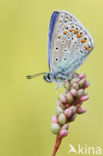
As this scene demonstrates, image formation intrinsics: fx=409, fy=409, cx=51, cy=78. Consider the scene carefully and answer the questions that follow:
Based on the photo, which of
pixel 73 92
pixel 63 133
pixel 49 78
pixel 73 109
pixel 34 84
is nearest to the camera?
pixel 63 133

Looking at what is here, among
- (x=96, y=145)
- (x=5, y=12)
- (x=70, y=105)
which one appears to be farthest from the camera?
(x=5, y=12)

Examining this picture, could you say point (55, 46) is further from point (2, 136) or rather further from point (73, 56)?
point (2, 136)

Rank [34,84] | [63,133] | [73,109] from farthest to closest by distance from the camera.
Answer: [34,84]
[73,109]
[63,133]

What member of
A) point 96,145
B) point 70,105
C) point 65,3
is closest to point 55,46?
point 70,105

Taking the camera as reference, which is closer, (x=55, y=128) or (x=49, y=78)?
(x=55, y=128)

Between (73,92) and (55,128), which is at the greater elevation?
(73,92)

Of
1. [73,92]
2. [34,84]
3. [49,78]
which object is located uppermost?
[73,92]

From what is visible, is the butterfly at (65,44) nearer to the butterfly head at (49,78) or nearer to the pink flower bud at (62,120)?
the butterfly head at (49,78)

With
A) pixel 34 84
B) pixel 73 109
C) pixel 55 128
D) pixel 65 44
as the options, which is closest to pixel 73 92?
pixel 73 109

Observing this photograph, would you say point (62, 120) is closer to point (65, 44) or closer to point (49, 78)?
point (49, 78)
